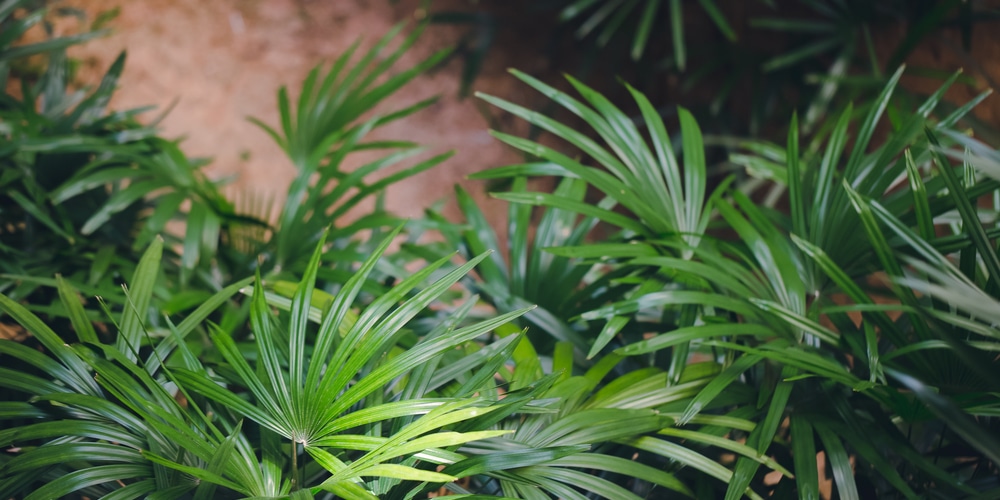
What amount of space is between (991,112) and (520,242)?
145 cm

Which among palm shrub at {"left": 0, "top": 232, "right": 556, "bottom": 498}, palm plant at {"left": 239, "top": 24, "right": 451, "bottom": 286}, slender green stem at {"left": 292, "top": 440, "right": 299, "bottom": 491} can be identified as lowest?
slender green stem at {"left": 292, "top": 440, "right": 299, "bottom": 491}

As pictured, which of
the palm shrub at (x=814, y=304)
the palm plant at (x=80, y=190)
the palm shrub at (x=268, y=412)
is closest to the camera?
the palm shrub at (x=268, y=412)

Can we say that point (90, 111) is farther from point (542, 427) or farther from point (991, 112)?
point (991, 112)

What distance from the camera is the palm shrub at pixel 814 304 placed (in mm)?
769

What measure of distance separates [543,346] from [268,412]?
1.50ft

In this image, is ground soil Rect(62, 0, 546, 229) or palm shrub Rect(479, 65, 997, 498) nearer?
palm shrub Rect(479, 65, 997, 498)

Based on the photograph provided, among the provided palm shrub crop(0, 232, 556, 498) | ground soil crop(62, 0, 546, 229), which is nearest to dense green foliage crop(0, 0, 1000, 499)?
palm shrub crop(0, 232, 556, 498)

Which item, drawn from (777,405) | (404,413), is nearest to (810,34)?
(777,405)

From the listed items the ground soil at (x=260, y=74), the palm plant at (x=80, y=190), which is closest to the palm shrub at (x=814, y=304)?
the palm plant at (x=80, y=190)

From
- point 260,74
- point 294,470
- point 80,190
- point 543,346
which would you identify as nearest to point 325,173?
point 80,190

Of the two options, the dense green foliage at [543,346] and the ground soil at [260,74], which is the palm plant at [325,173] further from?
the ground soil at [260,74]

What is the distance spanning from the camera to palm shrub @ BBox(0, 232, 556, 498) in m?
0.65

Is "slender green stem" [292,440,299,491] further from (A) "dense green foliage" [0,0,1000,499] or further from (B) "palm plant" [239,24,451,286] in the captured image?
(B) "palm plant" [239,24,451,286]

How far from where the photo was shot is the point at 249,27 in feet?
8.14
